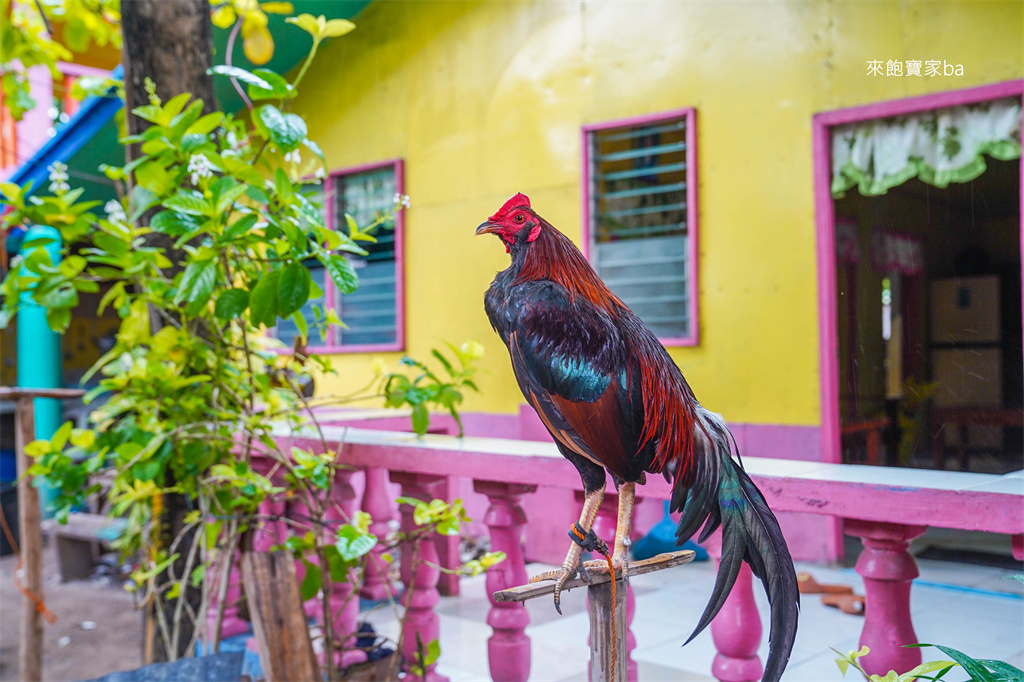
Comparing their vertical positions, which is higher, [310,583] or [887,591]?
[887,591]

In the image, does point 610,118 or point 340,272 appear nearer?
point 340,272

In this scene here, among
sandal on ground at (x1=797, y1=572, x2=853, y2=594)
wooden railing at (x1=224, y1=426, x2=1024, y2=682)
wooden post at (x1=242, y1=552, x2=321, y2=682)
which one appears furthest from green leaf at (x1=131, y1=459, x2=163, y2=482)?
sandal on ground at (x1=797, y1=572, x2=853, y2=594)

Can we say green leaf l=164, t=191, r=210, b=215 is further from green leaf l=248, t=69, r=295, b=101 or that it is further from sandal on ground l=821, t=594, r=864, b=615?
sandal on ground l=821, t=594, r=864, b=615

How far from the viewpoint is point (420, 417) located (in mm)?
1902

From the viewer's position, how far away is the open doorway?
123 cm

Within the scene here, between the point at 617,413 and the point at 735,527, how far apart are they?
197mm

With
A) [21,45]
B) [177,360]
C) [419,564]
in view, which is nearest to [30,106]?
[21,45]

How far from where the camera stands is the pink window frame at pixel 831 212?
1.40 meters

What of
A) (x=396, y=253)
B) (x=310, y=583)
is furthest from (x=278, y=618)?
(x=396, y=253)

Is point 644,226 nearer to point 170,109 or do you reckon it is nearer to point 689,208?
point 689,208

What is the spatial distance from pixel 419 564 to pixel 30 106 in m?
2.17

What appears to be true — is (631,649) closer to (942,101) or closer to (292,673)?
(292,673)

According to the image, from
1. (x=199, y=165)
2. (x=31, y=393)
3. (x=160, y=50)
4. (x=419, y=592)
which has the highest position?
(x=160, y=50)

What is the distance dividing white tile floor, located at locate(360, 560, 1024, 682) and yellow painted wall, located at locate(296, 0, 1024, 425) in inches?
18.4
